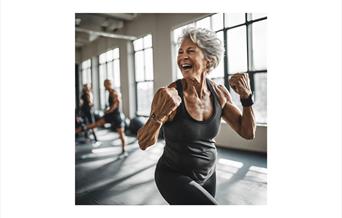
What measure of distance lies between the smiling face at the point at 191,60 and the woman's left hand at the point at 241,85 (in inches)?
5.4

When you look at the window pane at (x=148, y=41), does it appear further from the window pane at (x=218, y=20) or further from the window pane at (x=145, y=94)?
the window pane at (x=218, y=20)

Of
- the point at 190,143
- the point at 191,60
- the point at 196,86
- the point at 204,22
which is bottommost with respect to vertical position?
the point at 190,143

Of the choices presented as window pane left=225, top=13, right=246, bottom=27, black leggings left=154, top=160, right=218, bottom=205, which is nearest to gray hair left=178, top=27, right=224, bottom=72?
window pane left=225, top=13, right=246, bottom=27

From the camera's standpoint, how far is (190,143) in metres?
0.88

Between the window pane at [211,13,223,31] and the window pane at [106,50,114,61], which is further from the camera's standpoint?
the window pane at [106,50,114,61]

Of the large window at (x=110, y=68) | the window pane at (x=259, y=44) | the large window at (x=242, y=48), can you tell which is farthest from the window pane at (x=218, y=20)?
the large window at (x=110, y=68)

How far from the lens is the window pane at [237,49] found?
3.79ft

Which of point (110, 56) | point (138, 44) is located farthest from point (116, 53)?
point (138, 44)

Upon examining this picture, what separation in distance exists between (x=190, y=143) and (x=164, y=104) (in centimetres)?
19

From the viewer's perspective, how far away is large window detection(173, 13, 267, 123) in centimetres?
108

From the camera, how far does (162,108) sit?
2.66 ft

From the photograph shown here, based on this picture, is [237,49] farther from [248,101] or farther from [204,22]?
[248,101]

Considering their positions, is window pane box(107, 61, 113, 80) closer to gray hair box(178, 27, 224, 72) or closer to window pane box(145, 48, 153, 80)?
window pane box(145, 48, 153, 80)

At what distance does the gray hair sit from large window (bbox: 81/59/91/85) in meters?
0.60
